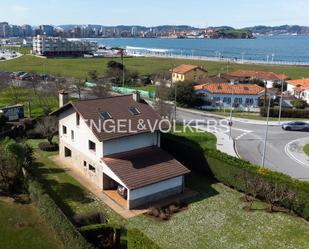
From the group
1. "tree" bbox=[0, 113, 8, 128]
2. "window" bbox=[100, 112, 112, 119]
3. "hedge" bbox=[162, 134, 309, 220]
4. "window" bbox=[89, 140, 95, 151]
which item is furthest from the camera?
"tree" bbox=[0, 113, 8, 128]

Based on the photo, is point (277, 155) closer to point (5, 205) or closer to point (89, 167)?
point (89, 167)

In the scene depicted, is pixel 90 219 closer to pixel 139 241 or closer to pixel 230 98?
pixel 139 241

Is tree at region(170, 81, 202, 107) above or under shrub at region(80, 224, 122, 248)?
above

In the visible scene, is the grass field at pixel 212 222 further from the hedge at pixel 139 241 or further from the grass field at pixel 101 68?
the grass field at pixel 101 68

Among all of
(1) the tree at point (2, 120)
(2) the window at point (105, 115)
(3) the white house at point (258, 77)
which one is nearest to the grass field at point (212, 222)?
(2) the window at point (105, 115)

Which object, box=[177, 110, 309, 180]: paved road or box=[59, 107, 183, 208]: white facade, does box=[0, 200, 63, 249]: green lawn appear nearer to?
box=[59, 107, 183, 208]: white facade

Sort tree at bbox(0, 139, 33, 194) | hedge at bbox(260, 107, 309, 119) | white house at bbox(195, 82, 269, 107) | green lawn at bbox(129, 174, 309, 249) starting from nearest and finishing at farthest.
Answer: green lawn at bbox(129, 174, 309, 249), tree at bbox(0, 139, 33, 194), hedge at bbox(260, 107, 309, 119), white house at bbox(195, 82, 269, 107)

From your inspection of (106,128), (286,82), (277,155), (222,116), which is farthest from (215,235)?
(286,82)

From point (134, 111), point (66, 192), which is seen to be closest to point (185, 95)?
point (134, 111)

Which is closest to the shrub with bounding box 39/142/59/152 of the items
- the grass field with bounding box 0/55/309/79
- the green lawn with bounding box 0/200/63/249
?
the green lawn with bounding box 0/200/63/249
